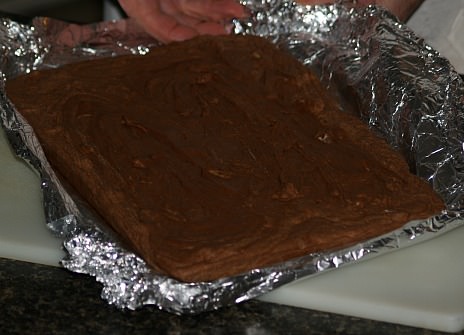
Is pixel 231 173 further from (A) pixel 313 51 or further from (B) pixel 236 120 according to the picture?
(A) pixel 313 51

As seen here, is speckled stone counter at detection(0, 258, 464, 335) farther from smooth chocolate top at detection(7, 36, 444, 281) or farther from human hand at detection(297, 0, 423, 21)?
human hand at detection(297, 0, 423, 21)

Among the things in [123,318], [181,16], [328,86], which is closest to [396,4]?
[328,86]

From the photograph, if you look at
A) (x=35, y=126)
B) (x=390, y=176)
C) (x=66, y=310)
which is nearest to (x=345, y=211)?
(x=390, y=176)

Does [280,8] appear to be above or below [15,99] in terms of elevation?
above

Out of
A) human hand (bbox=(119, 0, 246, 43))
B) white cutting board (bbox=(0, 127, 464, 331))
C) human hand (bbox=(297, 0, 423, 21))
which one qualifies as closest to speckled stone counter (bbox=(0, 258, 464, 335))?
white cutting board (bbox=(0, 127, 464, 331))

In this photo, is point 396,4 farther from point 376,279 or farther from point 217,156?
point 376,279

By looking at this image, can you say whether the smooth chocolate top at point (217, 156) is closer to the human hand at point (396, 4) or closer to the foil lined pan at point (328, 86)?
the foil lined pan at point (328, 86)

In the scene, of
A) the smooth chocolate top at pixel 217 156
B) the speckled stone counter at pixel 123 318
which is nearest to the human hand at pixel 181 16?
the smooth chocolate top at pixel 217 156
